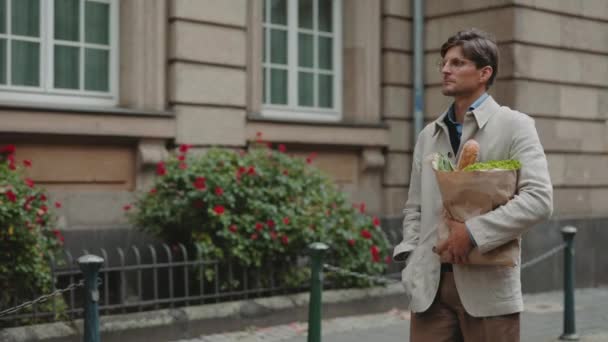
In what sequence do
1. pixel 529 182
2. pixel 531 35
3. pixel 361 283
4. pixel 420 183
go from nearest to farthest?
1. pixel 529 182
2. pixel 420 183
3. pixel 361 283
4. pixel 531 35

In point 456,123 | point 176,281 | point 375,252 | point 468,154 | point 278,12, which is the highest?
point 278,12

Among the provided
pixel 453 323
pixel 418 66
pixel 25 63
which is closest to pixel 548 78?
pixel 418 66

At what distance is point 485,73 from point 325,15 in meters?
8.16

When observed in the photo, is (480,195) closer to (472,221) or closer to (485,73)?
(472,221)

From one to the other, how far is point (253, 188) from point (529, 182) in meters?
4.93

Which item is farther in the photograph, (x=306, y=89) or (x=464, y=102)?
(x=306, y=89)

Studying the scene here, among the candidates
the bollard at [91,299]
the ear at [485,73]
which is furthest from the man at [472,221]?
the bollard at [91,299]

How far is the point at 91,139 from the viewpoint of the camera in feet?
28.6

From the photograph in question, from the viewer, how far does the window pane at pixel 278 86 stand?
10.8m

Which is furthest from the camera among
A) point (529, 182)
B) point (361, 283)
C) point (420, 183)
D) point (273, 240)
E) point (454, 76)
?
point (361, 283)

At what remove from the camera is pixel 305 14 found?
36.8 feet

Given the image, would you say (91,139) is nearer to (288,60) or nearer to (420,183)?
(288,60)

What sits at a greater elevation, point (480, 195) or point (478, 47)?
point (478, 47)

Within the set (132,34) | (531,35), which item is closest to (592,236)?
(531,35)
